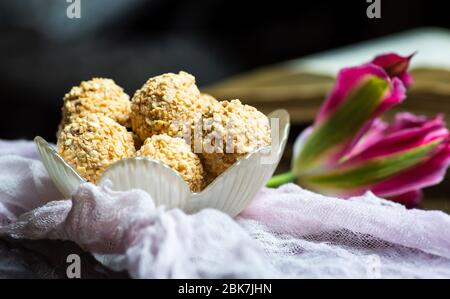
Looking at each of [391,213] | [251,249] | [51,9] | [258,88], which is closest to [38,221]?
[251,249]

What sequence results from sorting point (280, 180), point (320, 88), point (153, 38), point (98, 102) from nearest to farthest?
point (98, 102), point (280, 180), point (320, 88), point (153, 38)

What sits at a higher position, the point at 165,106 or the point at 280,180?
the point at 165,106

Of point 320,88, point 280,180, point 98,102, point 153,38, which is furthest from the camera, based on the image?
point 153,38

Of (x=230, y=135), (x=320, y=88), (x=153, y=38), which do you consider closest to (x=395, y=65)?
(x=230, y=135)

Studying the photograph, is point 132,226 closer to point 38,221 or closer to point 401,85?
point 38,221

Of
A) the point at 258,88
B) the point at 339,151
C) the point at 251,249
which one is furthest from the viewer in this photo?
the point at 258,88

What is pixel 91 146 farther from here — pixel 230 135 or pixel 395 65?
pixel 395 65
